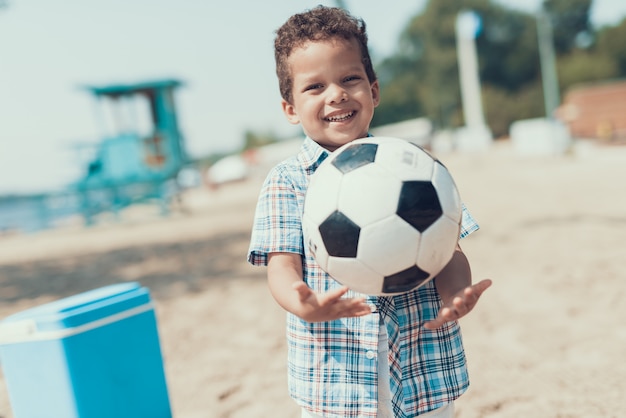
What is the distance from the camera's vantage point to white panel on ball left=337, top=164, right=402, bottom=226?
1464 millimetres

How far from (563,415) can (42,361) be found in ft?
7.68

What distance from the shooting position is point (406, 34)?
70.8m

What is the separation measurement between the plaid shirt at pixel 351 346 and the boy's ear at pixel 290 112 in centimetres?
14

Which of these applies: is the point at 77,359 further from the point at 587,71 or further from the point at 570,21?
the point at 570,21

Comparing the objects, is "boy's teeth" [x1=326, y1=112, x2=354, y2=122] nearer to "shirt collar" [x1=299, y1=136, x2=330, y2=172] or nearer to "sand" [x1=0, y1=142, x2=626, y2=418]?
"shirt collar" [x1=299, y1=136, x2=330, y2=172]

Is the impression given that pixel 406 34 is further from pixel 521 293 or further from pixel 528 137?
pixel 521 293

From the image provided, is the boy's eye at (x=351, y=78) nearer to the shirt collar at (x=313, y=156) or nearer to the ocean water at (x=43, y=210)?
the shirt collar at (x=313, y=156)

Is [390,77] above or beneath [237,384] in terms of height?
A: above

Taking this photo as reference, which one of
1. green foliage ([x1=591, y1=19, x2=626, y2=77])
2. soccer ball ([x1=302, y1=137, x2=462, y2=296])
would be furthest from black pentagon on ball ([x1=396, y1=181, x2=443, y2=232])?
green foliage ([x1=591, y1=19, x2=626, y2=77])

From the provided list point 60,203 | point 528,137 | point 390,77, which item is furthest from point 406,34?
point 60,203

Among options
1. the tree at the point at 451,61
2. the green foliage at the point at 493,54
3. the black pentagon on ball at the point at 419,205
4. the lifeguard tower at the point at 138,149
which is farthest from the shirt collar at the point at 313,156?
the tree at the point at 451,61

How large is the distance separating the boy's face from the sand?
1.85 meters

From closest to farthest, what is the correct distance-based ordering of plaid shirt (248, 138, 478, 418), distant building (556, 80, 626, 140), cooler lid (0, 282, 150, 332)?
plaid shirt (248, 138, 478, 418), cooler lid (0, 282, 150, 332), distant building (556, 80, 626, 140)

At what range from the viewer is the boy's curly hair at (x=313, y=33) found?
1.63 metres
